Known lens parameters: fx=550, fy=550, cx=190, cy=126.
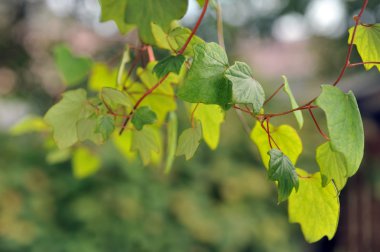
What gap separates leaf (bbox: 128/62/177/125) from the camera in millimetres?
644

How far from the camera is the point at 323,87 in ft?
1.40

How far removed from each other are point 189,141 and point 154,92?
13cm

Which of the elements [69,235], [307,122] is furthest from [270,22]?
[69,235]

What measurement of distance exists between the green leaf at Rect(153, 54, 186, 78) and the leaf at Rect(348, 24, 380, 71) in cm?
16

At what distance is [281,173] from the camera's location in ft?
1.46

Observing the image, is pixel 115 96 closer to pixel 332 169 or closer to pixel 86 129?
pixel 86 129

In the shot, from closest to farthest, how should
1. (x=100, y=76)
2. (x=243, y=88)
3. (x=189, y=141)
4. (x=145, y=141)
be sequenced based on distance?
(x=243, y=88) < (x=189, y=141) < (x=145, y=141) < (x=100, y=76)

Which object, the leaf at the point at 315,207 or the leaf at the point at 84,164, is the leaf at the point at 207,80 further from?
the leaf at the point at 84,164

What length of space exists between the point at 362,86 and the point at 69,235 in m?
3.20

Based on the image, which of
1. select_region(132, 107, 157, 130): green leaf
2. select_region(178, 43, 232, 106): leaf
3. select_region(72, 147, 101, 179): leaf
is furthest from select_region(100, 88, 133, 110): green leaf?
select_region(72, 147, 101, 179): leaf

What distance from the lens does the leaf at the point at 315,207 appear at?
20.1 inches

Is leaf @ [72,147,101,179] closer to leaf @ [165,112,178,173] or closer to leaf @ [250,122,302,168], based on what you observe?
leaf @ [165,112,178,173]

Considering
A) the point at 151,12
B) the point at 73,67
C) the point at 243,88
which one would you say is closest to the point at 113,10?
the point at 151,12

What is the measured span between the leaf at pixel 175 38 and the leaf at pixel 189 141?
8 centimetres
